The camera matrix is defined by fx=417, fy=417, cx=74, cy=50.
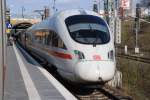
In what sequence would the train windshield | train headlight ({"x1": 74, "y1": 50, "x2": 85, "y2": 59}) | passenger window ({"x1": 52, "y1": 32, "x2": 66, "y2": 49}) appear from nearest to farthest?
train headlight ({"x1": 74, "y1": 50, "x2": 85, "y2": 59})
the train windshield
passenger window ({"x1": 52, "y1": 32, "x2": 66, "y2": 49})

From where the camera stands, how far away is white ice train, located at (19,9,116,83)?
13748mm

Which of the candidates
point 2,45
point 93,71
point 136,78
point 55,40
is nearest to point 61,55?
point 55,40

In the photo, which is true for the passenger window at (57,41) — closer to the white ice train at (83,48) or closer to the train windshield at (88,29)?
the white ice train at (83,48)

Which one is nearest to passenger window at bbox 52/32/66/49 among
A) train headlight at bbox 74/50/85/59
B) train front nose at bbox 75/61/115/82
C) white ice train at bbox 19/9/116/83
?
white ice train at bbox 19/9/116/83

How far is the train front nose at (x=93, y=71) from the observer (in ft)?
44.7

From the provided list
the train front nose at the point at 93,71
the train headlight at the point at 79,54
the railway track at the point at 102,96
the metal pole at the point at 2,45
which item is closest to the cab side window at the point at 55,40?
the train headlight at the point at 79,54

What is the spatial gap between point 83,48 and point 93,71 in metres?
0.97

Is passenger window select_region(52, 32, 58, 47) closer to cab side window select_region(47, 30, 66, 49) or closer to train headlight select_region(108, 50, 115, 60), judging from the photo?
cab side window select_region(47, 30, 66, 49)

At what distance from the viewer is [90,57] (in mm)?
13914

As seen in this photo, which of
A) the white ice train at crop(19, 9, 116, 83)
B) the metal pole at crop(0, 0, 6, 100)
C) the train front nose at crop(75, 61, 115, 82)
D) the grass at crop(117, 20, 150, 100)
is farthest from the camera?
the grass at crop(117, 20, 150, 100)

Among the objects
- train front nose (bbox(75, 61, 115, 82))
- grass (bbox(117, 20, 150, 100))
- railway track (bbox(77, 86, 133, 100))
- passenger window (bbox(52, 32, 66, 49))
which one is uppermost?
passenger window (bbox(52, 32, 66, 49))

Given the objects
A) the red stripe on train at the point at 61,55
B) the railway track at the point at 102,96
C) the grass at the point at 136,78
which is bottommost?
the grass at the point at 136,78

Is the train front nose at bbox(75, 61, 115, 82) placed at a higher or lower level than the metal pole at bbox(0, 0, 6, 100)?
lower

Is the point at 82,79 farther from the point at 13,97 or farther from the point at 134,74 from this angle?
the point at 134,74
